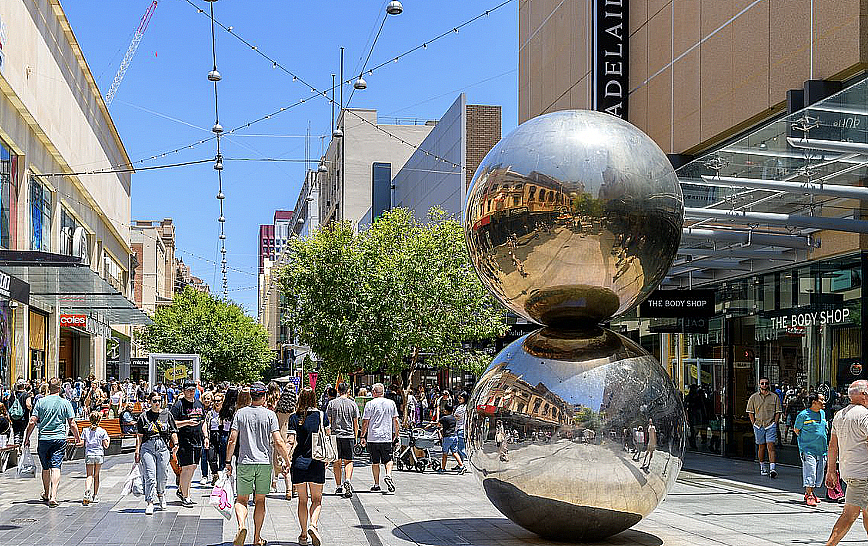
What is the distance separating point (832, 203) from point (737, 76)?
3.14 meters

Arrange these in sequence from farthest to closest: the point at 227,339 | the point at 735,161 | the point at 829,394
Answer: the point at 227,339 < the point at 829,394 < the point at 735,161

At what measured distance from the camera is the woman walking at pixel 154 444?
1370 cm

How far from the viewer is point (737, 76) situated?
1961cm

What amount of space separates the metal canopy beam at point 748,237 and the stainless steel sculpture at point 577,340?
8.31 m

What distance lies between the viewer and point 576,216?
31.3 ft

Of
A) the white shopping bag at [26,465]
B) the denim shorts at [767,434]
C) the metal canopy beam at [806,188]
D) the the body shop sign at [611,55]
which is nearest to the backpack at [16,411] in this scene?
the white shopping bag at [26,465]

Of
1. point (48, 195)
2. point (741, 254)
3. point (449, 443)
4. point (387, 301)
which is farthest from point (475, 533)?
point (48, 195)

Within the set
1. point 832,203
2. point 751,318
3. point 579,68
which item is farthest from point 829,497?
point 579,68

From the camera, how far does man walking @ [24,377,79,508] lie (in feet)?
46.4

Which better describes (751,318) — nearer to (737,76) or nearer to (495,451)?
(737,76)

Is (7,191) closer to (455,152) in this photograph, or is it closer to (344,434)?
(344,434)

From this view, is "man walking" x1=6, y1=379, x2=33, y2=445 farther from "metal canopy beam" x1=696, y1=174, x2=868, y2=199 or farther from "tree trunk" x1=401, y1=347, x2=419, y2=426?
"metal canopy beam" x1=696, y1=174, x2=868, y2=199

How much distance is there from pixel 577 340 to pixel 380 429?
6486mm

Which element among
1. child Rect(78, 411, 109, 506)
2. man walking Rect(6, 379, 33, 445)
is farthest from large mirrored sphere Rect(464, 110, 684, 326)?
man walking Rect(6, 379, 33, 445)
